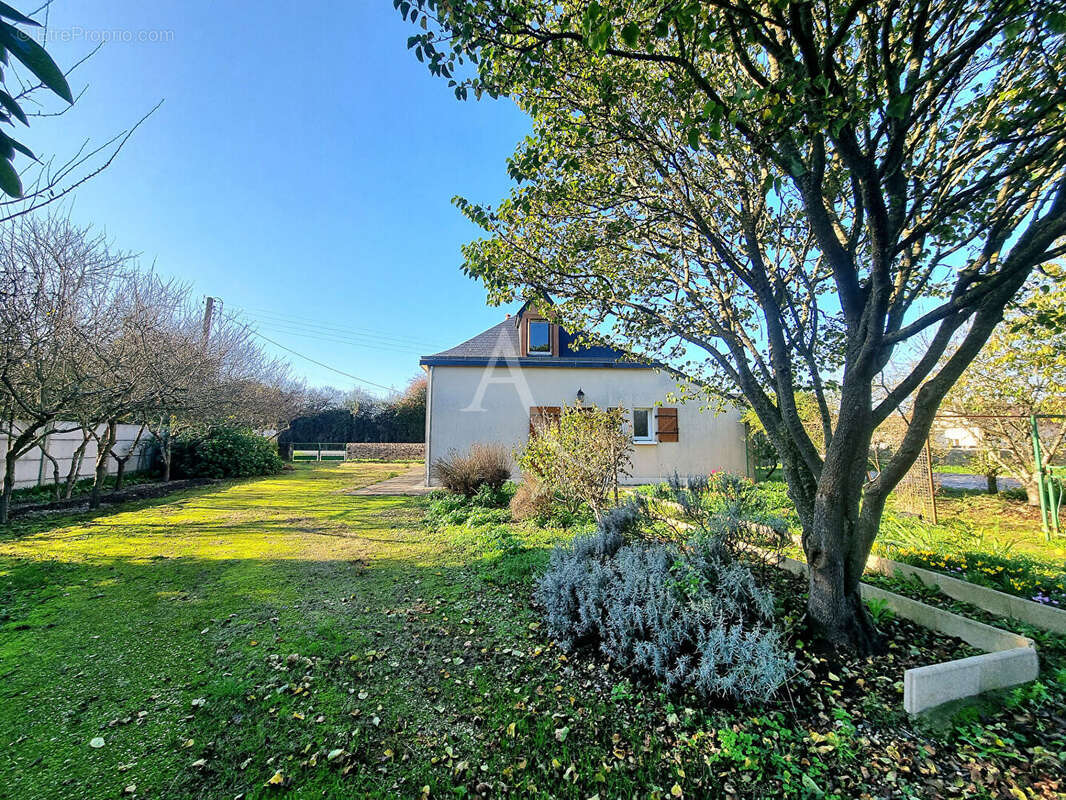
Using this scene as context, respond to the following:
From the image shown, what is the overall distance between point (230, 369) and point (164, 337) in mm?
5983

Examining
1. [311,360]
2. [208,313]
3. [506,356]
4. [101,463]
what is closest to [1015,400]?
[506,356]

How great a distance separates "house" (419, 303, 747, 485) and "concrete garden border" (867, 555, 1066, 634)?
8019 millimetres

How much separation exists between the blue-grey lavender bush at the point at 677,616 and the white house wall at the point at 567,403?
8.10 m

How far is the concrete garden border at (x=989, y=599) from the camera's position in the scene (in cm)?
268

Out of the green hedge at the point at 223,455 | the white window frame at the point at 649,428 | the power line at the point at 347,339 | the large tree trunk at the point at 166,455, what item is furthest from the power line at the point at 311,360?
the white window frame at the point at 649,428

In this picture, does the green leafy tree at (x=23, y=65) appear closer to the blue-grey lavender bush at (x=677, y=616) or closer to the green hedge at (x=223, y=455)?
the blue-grey lavender bush at (x=677, y=616)

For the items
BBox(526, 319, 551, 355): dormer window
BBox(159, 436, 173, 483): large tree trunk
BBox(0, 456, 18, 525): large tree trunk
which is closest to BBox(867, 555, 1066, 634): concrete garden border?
BBox(526, 319, 551, 355): dormer window

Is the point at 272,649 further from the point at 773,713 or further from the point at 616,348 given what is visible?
the point at 616,348

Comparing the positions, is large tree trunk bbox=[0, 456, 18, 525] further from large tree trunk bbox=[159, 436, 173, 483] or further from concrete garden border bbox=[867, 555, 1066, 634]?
concrete garden border bbox=[867, 555, 1066, 634]

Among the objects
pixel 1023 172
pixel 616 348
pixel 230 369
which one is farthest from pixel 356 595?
pixel 230 369

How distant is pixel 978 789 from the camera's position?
1610 millimetres

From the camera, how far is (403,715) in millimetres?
2145

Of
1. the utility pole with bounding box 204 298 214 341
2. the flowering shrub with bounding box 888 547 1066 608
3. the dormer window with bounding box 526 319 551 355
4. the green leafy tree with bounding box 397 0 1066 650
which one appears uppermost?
the utility pole with bounding box 204 298 214 341

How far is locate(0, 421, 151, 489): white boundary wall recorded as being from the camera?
869 centimetres
